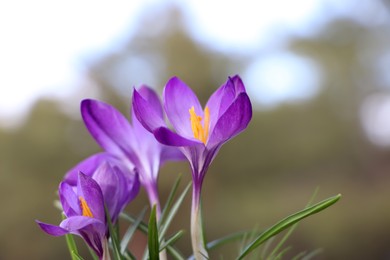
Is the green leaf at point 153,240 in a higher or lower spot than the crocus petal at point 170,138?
lower

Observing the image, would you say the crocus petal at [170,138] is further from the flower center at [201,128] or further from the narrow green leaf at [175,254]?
the narrow green leaf at [175,254]

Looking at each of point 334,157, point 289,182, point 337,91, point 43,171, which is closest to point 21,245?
point 43,171

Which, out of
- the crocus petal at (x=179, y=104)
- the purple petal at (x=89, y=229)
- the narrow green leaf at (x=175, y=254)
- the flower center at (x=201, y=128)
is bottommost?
the narrow green leaf at (x=175, y=254)

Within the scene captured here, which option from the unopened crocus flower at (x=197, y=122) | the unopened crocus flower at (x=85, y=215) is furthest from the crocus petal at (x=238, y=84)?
the unopened crocus flower at (x=85, y=215)

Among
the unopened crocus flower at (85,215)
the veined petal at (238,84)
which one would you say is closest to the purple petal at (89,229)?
the unopened crocus flower at (85,215)

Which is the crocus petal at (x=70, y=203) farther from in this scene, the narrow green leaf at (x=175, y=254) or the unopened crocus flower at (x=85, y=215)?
the narrow green leaf at (x=175, y=254)

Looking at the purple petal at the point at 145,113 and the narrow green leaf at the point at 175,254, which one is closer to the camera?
the purple petal at the point at 145,113

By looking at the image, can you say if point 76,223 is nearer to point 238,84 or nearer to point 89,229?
point 89,229

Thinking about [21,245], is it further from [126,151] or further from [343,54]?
[126,151]
